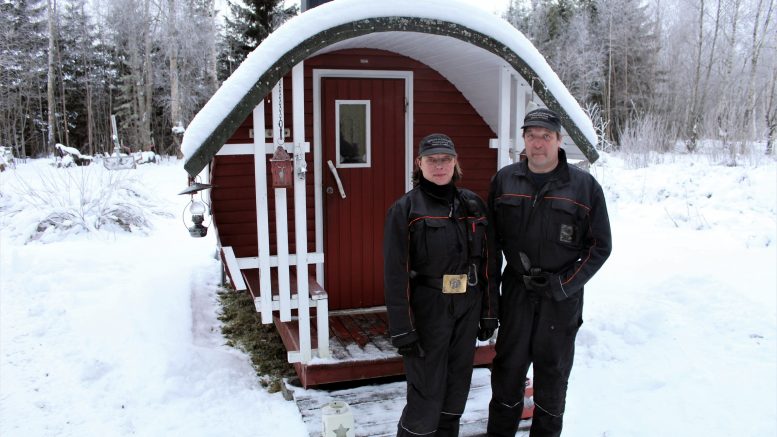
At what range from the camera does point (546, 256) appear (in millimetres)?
3062

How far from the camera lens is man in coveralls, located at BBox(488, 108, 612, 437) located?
3037 mm

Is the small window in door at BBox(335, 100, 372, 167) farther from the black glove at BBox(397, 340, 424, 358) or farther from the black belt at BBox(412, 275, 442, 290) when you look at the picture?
the black glove at BBox(397, 340, 424, 358)

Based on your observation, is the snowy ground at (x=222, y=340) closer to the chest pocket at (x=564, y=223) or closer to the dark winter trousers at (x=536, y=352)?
the dark winter trousers at (x=536, y=352)

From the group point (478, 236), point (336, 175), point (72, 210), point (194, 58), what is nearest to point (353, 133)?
point (336, 175)

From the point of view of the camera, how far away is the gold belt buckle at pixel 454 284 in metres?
2.93

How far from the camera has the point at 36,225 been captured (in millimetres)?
7586

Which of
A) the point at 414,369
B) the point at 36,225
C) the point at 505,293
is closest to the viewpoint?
the point at 414,369

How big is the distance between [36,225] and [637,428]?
750cm

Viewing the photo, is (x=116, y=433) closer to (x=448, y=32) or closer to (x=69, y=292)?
(x=69, y=292)

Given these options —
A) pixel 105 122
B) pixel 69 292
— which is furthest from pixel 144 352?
pixel 105 122

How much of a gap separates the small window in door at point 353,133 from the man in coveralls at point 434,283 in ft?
6.77

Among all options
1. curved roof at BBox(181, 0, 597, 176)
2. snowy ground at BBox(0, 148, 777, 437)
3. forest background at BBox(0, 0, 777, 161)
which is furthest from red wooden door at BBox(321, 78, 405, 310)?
forest background at BBox(0, 0, 777, 161)

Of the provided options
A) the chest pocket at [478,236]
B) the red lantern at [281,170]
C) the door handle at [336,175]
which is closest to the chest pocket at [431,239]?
the chest pocket at [478,236]

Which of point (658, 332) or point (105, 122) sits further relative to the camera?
point (105, 122)
